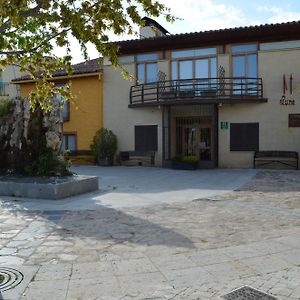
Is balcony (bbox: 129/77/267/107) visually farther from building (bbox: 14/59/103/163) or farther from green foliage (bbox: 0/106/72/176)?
green foliage (bbox: 0/106/72/176)

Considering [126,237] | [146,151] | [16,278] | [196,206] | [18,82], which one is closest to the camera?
[16,278]

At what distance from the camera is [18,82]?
85.6ft

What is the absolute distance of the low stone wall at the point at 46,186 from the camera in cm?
1073

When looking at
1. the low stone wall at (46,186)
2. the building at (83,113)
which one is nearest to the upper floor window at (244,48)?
the building at (83,113)

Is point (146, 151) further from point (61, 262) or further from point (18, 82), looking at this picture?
point (61, 262)

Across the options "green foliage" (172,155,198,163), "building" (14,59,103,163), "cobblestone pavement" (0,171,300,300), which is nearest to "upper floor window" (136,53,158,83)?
"building" (14,59,103,163)

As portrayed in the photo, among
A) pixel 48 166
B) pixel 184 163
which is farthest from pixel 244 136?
pixel 48 166

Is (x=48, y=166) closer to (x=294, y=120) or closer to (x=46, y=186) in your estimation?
(x=46, y=186)

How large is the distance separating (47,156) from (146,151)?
10.4 meters

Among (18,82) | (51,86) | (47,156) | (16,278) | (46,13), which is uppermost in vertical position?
(18,82)

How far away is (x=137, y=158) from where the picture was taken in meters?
22.7

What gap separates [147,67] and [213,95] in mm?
4370

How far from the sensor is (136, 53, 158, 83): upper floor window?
22188 millimetres

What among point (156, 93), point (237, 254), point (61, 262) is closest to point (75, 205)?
point (61, 262)
